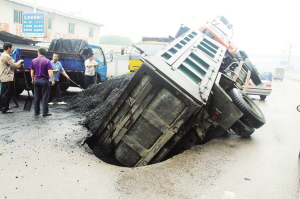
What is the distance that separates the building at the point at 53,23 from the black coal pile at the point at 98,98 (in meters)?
14.8

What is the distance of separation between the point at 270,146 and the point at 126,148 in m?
3.32

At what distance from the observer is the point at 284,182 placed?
3469 millimetres

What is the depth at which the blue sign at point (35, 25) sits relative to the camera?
17094 millimetres

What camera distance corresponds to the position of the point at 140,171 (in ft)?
11.6

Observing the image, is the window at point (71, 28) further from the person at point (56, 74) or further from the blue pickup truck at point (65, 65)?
the person at point (56, 74)

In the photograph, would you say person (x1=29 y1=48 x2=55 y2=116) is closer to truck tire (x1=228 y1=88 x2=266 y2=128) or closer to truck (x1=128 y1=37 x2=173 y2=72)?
truck tire (x1=228 y1=88 x2=266 y2=128)

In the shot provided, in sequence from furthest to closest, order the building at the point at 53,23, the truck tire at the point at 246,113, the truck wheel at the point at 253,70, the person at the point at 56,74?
1. the building at the point at 53,23
2. the truck wheel at the point at 253,70
3. the person at the point at 56,74
4. the truck tire at the point at 246,113

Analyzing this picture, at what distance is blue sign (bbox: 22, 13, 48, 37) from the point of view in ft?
56.1

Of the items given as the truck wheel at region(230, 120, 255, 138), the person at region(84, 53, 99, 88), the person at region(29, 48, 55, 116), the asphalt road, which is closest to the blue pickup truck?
the person at region(84, 53, 99, 88)

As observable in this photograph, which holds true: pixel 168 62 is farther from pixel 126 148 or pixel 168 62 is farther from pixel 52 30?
pixel 52 30

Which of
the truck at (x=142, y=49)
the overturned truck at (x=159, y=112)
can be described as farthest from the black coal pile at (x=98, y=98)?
the truck at (x=142, y=49)

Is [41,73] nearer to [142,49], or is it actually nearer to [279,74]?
[142,49]

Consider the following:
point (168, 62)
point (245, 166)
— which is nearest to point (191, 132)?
point (245, 166)

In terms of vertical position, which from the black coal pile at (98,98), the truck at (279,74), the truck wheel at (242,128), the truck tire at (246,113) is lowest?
the truck at (279,74)
